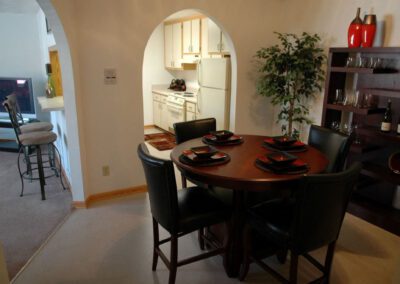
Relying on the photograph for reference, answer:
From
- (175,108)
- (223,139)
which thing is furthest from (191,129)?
(175,108)

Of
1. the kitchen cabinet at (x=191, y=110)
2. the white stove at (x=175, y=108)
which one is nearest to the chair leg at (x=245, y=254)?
the kitchen cabinet at (x=191, y=110)

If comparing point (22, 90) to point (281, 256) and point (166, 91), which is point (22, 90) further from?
point (281, 256)

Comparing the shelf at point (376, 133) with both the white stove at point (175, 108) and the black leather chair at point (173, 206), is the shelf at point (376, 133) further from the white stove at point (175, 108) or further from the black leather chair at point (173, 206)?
the white stove at point (175, 108)

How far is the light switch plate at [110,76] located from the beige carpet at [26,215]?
1397 mm

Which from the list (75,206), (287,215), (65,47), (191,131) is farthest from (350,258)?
(65,47)

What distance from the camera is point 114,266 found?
2.32 meters

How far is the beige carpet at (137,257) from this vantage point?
2199mm

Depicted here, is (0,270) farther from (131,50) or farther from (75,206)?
(131,50)

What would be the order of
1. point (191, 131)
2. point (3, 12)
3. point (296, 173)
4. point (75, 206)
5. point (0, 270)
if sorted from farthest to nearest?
point (3, 12)
point (75, 206)
point (191, 131)
point (296, 173)
point (0, 270)

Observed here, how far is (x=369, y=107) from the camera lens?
2867 millimetres

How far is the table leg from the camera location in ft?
6.92

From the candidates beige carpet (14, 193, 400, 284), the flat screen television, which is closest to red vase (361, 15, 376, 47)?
beige carpet (14, 193, 400, 284)

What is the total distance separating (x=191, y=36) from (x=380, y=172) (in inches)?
163

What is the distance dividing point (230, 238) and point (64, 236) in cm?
152
